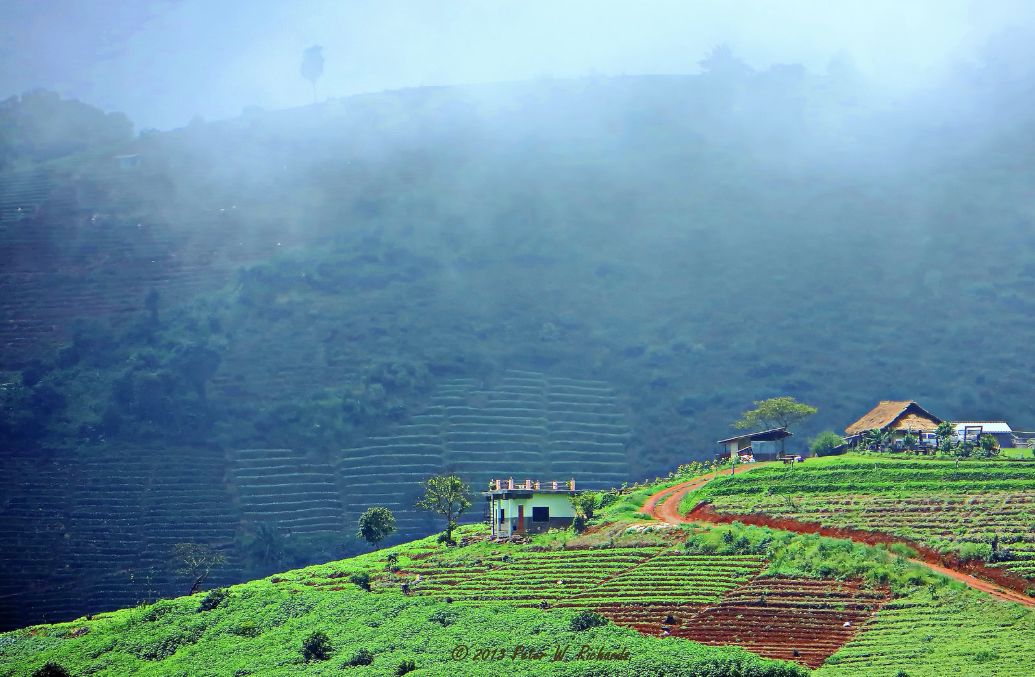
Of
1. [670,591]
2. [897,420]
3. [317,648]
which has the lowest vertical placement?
[317,648]

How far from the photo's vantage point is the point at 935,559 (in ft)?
155

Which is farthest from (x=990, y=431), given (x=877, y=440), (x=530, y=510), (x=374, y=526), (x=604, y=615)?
(x=604, y=615)

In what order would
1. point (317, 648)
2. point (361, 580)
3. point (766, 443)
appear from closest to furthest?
point (317, 648), point (361, 580), point (766, 443)

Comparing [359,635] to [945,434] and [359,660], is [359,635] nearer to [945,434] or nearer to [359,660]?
[359,660]

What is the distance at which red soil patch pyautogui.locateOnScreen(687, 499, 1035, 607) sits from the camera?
4316 centimetres

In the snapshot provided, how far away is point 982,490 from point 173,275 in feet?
294

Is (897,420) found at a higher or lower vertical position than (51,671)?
higher

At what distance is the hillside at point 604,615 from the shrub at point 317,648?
159 millimetres

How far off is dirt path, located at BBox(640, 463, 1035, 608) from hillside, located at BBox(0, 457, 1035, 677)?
108 centimetres

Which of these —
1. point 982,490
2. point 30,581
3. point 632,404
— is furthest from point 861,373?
point 30,581

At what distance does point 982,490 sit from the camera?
54312 millimetres

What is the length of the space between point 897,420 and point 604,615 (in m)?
31.7

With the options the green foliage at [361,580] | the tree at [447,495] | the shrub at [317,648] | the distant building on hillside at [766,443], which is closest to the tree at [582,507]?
the tree at [447,495]

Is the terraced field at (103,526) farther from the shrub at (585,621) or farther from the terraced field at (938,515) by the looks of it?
the shrub at (585,621)
